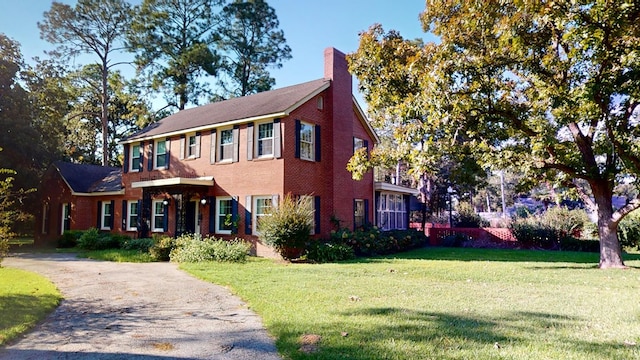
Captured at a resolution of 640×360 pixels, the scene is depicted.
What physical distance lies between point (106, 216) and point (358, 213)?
14465 mm

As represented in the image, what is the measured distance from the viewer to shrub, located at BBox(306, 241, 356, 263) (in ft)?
48.5

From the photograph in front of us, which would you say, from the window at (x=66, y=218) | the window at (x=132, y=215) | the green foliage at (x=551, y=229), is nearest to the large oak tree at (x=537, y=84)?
the green foliage at (x=551, y=229)

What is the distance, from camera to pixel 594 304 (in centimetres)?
720

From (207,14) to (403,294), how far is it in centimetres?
3404

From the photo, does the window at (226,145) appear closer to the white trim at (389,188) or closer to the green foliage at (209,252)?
the green foliage at (209,252)

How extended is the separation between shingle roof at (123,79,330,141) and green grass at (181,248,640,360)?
291 inches

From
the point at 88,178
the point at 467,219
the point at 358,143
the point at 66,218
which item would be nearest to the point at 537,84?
the point at 358,143

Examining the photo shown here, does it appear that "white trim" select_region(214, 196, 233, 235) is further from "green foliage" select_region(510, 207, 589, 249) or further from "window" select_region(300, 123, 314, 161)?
"green foliage" select_region(510, 207, 589, 249)

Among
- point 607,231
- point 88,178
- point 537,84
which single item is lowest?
point 607,231

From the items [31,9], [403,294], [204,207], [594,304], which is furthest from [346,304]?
[204,207]

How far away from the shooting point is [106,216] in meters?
23.5

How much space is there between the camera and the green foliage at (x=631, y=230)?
1894 centimetres

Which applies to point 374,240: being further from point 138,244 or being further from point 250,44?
point 250,44

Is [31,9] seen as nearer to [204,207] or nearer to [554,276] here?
[204,207]
